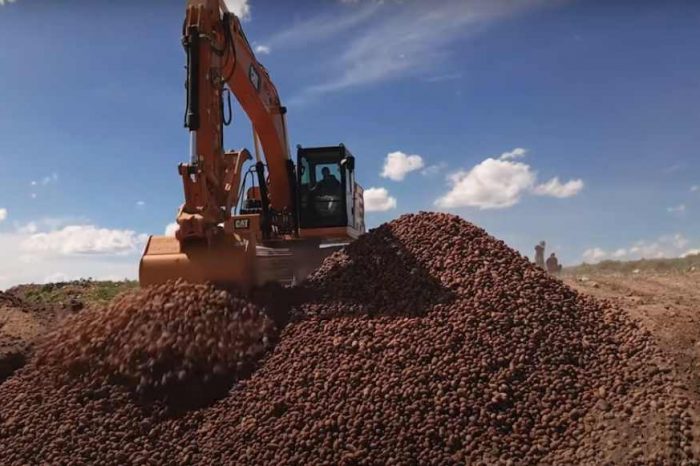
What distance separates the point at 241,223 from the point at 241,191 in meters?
1.59

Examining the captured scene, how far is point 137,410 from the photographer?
618 centimetres

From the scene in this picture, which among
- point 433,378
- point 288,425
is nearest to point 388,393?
point 433,378

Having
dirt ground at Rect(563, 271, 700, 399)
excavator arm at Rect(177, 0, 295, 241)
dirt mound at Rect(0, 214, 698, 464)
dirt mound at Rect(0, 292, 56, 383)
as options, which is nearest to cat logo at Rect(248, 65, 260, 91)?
excavator arm at Rect(177, 0, 295, 241)

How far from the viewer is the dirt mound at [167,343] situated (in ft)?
21.0

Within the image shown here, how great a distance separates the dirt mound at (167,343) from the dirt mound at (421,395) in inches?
5.4

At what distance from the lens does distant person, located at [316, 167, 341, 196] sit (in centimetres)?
1091

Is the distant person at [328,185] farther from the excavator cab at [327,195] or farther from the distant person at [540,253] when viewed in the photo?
the distant person at [540,253]

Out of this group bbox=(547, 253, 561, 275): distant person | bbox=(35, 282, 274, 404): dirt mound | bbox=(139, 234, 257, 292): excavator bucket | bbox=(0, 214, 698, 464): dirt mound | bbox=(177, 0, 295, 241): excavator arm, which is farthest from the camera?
bbox=(547, 253, 561, 275): distant person

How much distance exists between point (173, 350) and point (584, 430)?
3687 mm

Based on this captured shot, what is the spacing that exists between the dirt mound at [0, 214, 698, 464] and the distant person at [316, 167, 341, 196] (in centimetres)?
386

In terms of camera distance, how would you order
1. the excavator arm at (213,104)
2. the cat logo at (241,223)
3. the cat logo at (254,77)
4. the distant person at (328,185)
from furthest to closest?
the distant person at (328,185) → the cat logo at (254,77) → the cat logo at (241,223) → the excavator arm at (213,104)

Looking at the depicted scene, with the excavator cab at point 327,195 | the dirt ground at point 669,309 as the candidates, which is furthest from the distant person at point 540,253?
the excavator cab at point 327,195

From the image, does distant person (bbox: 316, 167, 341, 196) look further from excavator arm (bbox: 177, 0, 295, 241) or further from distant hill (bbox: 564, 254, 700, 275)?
distant hill (bbox: 564, 254, 700, 275)

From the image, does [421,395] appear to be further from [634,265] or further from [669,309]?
[634,265]
